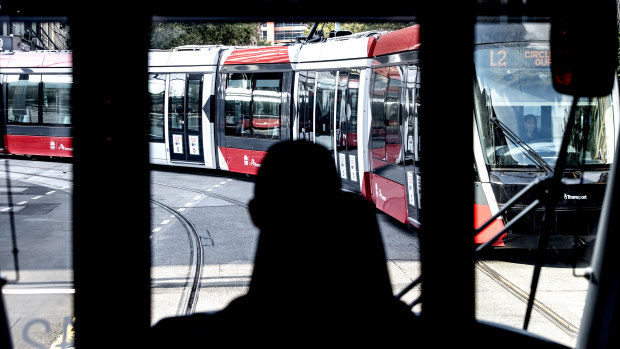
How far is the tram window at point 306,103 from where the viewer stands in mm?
12367

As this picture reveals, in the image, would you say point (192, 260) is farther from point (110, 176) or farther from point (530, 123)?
point (110, 176)

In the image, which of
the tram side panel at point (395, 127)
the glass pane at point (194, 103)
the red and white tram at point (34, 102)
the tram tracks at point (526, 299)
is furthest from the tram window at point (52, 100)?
the tram tracks at point (526, 299)

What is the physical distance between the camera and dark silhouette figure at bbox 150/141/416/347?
6.63 feet

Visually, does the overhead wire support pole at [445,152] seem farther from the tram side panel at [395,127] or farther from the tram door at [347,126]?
the tram door at [347,126]

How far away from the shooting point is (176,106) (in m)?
15.8

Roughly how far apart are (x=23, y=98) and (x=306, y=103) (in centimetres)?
976

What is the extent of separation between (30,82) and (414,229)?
1277 cm

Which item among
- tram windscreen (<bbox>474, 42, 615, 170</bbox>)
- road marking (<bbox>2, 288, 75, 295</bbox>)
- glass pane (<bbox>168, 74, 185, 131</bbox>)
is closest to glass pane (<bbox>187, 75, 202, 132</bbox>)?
glass pane (<bbox>168, 74, 185, 131</bbox>)

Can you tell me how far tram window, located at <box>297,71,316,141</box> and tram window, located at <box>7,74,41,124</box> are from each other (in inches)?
344

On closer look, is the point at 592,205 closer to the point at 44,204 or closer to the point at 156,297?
the point at 156,297

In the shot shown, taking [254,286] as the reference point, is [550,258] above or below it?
below

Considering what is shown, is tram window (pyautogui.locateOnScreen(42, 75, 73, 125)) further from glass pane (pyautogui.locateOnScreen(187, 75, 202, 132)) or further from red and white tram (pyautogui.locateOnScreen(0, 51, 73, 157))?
glass pane (pyautogui.locateOnScreen(187, 75, 202, 132))

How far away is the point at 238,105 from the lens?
14461 mm

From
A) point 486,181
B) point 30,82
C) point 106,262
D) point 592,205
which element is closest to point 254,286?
point 106,262
